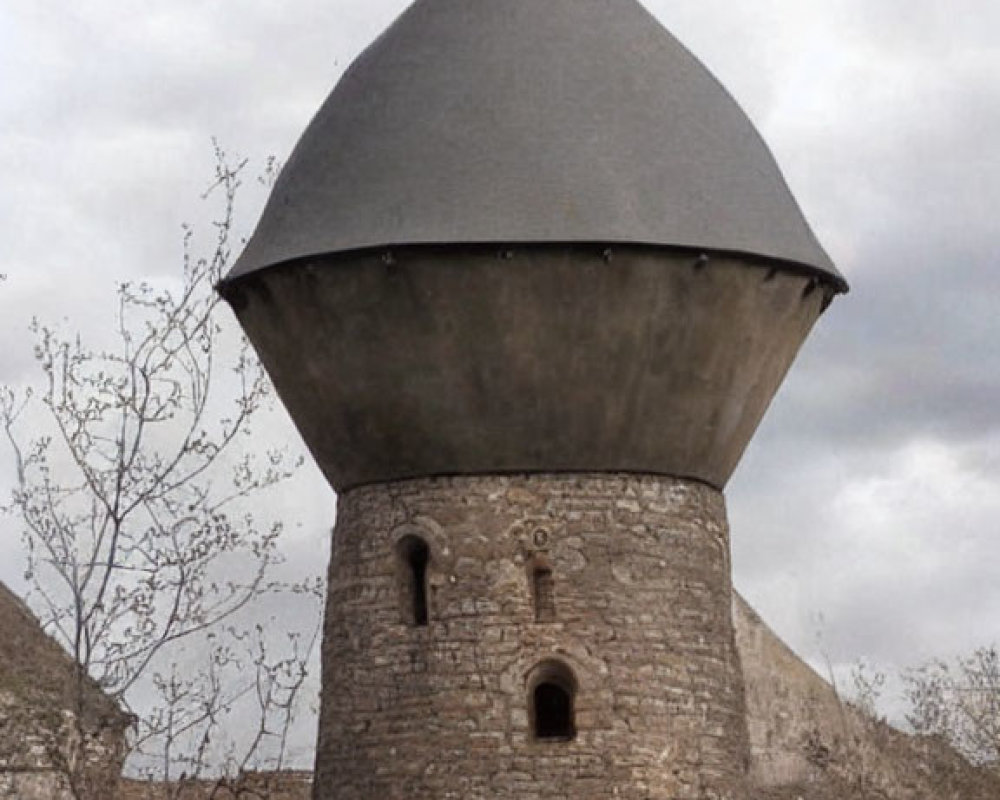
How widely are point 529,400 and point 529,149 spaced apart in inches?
68.5

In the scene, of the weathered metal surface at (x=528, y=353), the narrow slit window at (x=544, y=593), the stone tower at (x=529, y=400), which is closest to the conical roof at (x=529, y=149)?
the stone tower at (x=529, y=400)

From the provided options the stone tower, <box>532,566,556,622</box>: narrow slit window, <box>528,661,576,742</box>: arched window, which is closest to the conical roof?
the stone tower

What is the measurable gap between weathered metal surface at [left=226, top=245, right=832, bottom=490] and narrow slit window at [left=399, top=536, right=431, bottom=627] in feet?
1.66

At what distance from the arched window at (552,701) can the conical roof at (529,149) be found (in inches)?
114

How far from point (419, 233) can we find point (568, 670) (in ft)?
10.2

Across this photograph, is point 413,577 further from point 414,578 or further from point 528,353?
point 528,353

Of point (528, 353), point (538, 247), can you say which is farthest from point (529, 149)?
point (528, 353)

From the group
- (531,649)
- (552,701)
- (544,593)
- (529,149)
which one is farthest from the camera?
(529,149)

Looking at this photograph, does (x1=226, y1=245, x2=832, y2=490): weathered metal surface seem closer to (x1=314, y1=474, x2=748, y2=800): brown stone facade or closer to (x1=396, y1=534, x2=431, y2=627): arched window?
(x1=314, y1=474, x2=748, y2=800): brown stone facade

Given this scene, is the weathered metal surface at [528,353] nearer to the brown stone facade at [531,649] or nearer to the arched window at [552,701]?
the brown stone facade at [531,649]

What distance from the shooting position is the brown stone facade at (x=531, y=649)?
54.9ft

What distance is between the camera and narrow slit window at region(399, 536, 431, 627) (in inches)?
Answer: 678

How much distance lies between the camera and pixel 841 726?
30.6 metres

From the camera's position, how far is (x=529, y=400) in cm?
1702
